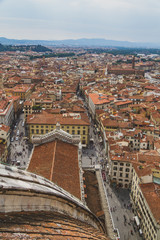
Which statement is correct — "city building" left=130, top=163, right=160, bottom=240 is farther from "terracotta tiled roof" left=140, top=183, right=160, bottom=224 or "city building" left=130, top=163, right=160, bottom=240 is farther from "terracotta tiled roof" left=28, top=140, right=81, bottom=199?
"terracotta tiled roof" left=28, top=140, right=81, bottom=199

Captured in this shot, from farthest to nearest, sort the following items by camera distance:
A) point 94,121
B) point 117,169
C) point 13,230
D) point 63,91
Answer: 1. point 63,91
2. point 94,121
3. point 117,169
4. point 13,230

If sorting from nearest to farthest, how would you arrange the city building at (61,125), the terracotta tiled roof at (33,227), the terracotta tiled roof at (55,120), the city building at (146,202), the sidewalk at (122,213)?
the terracotta tiled roof at (33,227) → the city building at (146,202) → the sidewalk at (122,213) → the city building at (61,125) → the terracotta tiled roof at (55,120)

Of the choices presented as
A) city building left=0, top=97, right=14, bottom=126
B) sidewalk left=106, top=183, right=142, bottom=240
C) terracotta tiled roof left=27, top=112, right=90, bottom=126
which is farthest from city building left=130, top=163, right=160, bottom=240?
city building left=0, top=97, right=14, bottom=126

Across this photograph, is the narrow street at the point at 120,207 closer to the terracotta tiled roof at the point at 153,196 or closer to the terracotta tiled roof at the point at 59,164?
the terracotta tiled roof at the point at 59,164

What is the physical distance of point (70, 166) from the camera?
84.2 ft

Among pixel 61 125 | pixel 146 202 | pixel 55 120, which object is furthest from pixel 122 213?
pixel 55 120

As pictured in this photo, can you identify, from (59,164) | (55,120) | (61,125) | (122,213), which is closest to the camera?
(59,164)

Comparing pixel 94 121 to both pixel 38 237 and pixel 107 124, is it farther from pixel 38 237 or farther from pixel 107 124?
pixel 38 237

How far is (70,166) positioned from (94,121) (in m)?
50.6

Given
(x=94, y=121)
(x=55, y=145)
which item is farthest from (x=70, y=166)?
(x=94, y=121)

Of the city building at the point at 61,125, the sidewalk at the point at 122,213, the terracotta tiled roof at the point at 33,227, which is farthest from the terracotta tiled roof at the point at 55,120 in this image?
the terracotta tiled roof at the point at 33,227

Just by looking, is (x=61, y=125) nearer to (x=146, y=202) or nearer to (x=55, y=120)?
(x=55, y=120)

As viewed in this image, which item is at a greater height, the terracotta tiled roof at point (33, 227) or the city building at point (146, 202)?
the terracotta tiled roof at point (33, 227)

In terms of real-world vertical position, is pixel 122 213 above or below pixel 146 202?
below
